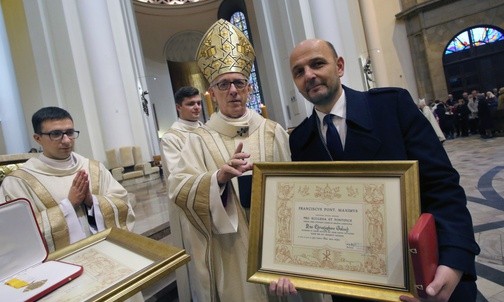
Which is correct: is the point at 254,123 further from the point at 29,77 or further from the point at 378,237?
the point at 29,77

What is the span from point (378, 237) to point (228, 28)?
158 cm

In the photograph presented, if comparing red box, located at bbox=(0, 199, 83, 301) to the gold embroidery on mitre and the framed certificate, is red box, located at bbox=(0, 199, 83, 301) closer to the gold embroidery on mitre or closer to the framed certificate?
the framed certificate

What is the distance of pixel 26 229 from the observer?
4.04 ft

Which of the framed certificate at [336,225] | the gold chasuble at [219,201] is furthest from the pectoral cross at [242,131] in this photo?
the framed certificate at [336,225]

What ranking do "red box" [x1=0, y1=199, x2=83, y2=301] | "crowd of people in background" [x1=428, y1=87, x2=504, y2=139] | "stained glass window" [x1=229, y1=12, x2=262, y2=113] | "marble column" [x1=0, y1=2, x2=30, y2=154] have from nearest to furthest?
"red box" [x1=0, y1=199, x2=83, y2=301], "marble column" [x1=0, y1=2, x2=30, y2=154], "crowd of people in background" [x1=428, y1=87, x2=504, y2=139], "stained glass window" [x1=229, y1=12, x2=262, y2=113]

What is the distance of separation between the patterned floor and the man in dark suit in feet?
4.68

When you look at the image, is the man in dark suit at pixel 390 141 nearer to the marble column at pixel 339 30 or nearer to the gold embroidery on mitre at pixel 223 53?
the gold embroidery on mitre at pixel 223 53

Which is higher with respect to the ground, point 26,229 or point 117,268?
point 26,229

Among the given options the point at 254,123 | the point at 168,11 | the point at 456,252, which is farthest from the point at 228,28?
the point at 168,11

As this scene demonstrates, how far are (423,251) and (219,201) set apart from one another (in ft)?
3.00

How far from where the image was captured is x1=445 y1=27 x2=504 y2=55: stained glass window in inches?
521

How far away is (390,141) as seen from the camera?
1261mm

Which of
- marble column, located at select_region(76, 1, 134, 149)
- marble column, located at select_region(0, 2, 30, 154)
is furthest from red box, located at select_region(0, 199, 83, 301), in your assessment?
marble column, located at select_region(0, 2, 30, 154)

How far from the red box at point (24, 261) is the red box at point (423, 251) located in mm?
1036
